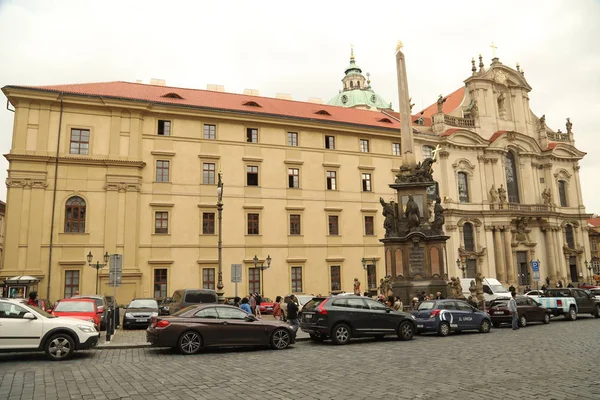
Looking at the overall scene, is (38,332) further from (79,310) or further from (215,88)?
(215,88)

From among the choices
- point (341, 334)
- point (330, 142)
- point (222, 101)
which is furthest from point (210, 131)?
point (341, 334)

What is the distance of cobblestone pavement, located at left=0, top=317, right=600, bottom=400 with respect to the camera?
24.2ft

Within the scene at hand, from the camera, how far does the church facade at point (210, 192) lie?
29.7 metres

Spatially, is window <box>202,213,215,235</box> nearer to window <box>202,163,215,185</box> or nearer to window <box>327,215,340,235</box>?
window <box>202,163,215,185</box>

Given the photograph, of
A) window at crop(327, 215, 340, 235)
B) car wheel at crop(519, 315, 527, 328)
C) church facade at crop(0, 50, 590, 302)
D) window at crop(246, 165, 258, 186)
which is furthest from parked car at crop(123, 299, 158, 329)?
window at crop(327, 215, 340, 235)

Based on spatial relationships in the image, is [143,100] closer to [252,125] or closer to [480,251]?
[252,125]

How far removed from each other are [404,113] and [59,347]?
20406 mm

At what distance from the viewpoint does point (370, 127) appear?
38.9m

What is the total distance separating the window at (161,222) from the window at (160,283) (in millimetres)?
2745

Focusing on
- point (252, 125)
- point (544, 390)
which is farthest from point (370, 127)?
point (544, 390)

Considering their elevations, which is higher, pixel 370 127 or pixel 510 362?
pixel 370 127

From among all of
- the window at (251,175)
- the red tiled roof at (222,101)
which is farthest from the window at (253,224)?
the red tiled roof at (222,101)

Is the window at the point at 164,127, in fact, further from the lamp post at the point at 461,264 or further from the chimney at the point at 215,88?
the lamp post at the point at 461,264

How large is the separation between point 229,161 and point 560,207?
39.1 meters
